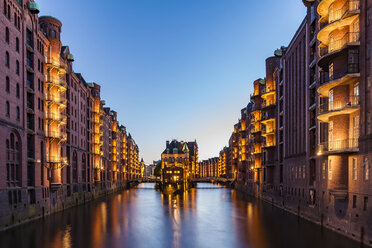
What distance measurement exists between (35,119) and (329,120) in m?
40.8

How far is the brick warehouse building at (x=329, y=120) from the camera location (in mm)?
32844

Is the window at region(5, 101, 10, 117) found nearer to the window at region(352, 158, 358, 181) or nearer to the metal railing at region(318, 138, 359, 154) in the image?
the metal railing at region(318, 138, 359, 154)

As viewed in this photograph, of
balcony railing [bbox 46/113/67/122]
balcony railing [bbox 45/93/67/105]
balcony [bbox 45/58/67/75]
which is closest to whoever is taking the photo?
balcony railing [bbox 46/113/67/122]

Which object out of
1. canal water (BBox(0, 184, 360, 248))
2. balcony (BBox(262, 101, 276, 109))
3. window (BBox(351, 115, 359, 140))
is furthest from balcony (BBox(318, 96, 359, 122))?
balcony (BBox(262, 101, 276, 109))

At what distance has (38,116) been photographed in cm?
5475

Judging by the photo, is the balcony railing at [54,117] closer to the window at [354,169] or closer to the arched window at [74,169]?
the arched window at [74,169]

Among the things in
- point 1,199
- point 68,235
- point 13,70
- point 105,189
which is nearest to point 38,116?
point 13,70

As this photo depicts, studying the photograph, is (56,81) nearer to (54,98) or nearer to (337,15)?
(54,98)

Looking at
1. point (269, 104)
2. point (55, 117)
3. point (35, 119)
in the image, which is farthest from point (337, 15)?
point (55, 117)

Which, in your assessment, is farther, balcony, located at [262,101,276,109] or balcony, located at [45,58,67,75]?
balcony, located at [262,101,276,109]

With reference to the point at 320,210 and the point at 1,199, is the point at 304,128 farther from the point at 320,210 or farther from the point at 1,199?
the point at 1,199

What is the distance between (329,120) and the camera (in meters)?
37.7

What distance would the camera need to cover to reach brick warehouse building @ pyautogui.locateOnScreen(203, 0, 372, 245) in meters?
32.8

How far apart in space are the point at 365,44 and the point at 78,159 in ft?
215
